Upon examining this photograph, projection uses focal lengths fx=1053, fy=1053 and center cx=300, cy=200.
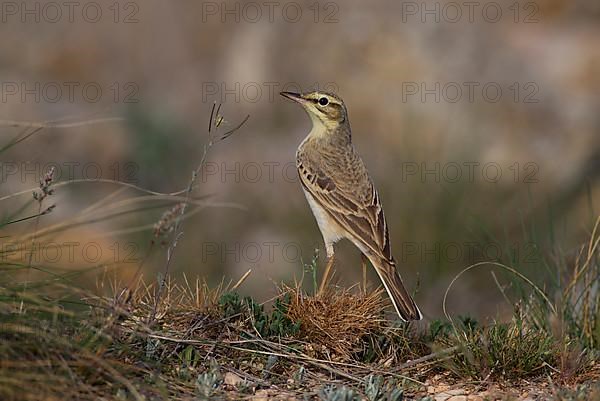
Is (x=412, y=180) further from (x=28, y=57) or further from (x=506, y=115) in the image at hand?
(x=28, y=57)

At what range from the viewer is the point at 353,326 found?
243 inches

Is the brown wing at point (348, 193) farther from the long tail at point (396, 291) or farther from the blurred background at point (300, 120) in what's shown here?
the blurred background at point (300, 120)

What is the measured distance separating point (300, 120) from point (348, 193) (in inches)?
385

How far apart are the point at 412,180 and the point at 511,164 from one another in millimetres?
2009

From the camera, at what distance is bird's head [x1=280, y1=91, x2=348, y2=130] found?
8.29 meters

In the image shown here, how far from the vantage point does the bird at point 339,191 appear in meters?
7.39

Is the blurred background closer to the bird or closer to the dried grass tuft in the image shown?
the bird

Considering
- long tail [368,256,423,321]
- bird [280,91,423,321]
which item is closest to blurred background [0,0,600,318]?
bird [280,91,423,321]

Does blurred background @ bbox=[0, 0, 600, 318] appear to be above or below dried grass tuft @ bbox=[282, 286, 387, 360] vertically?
below

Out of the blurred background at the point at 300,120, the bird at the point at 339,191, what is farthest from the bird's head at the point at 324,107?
the blurred background at the point at 300,120

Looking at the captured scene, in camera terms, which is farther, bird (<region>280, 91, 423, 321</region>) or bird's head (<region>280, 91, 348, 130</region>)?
bird's head (<region>280, 91, 348, 130</region>)

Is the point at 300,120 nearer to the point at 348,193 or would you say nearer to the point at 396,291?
the point at 348,193

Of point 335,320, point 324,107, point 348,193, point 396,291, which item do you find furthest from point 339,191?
point 335,320

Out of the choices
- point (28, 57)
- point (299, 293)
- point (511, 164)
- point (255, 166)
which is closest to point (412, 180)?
point (511, 164)
